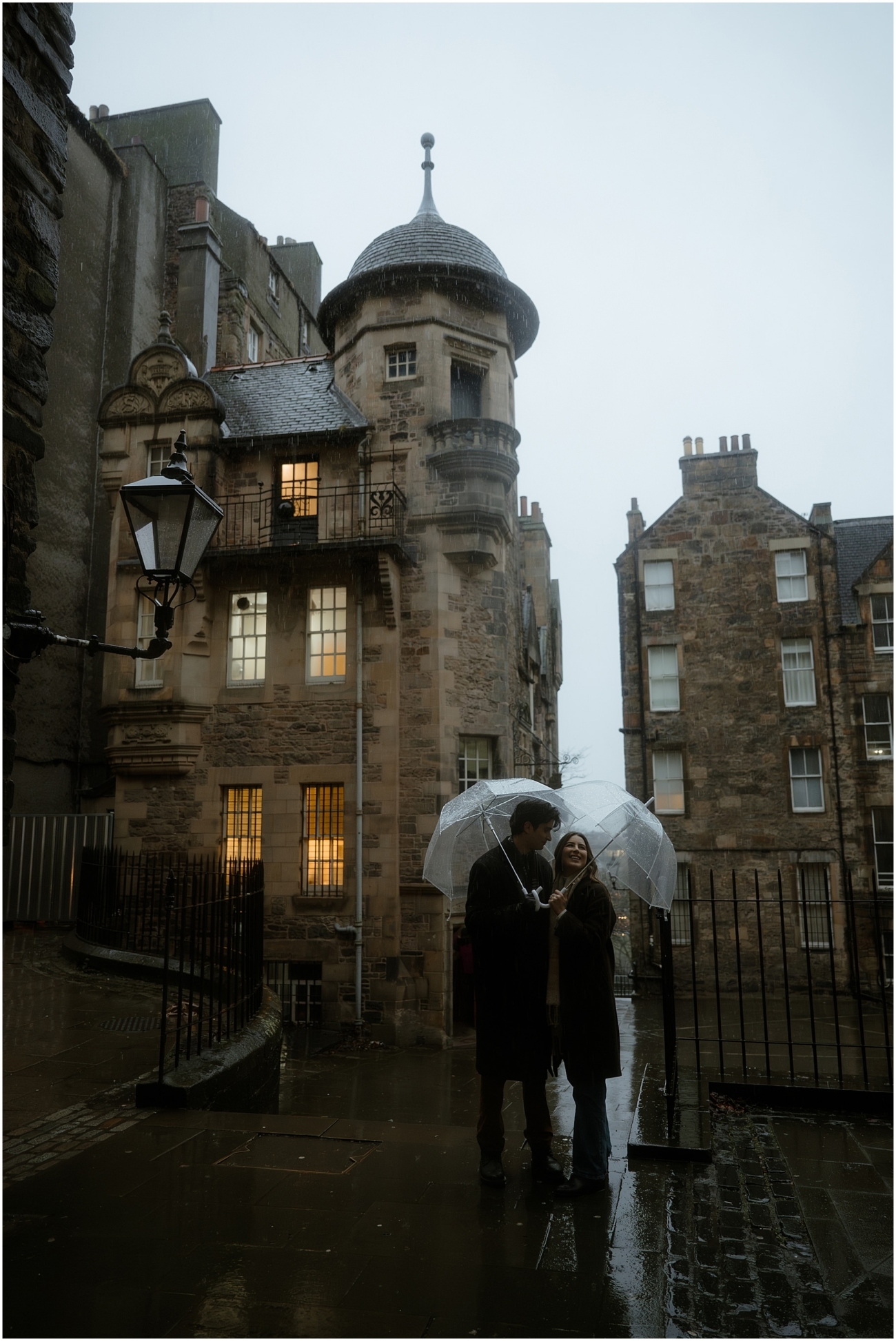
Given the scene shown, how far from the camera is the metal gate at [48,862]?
1830 centimetres

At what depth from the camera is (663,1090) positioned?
7074 millimetres

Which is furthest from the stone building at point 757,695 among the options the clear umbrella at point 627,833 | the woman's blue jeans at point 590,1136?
the woman's blue jeans at point 590,1136

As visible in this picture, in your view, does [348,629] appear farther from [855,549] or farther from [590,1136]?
[855,549]

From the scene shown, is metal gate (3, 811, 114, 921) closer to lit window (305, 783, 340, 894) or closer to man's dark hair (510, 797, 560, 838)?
lit window (305, 783, 340, 894)

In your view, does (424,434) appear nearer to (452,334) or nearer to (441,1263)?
(452,334)

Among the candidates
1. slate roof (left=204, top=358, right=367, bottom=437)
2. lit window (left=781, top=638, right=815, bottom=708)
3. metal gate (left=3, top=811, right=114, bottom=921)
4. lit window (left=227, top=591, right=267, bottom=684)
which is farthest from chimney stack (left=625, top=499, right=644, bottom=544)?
metal gate (left=3, top=811, right=114, bottom=921)

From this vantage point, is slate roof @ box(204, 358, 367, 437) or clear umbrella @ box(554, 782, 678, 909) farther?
slate roof @ box(204, 358, 367, 437)

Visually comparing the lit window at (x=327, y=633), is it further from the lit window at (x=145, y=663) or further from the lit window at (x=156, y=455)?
the lit window at (x=156, y=455)

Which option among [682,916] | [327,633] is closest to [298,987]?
[327,633]

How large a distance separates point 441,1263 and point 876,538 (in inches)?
961

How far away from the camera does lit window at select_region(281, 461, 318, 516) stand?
17.9 metres

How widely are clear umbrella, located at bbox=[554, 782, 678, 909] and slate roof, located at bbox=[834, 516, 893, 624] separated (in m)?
19.2

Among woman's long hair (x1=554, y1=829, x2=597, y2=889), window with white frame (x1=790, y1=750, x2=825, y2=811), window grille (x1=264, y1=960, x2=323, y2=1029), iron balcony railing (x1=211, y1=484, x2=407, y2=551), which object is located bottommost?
window grille (x1=264, y1=960, x2=323, y2=1029)

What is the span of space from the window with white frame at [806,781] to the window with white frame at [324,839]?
11.9 m
